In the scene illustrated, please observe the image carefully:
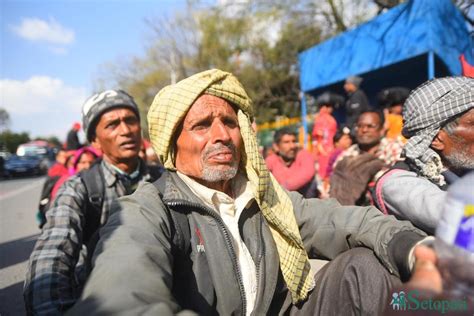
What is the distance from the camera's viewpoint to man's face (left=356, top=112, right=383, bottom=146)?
156 inches

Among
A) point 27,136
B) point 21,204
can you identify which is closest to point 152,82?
point 21,204

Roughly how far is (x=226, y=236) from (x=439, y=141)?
1254mm

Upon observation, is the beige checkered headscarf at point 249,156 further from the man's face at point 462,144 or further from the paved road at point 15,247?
the man's face at point 462,144

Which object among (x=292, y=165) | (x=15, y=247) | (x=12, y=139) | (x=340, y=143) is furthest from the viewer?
(x=12, y=139)

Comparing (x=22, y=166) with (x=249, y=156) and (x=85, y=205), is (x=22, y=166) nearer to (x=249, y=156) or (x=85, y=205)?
(x=85, y=205)

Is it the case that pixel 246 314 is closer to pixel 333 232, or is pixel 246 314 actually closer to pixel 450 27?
pixel 333 232

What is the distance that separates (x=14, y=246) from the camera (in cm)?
595

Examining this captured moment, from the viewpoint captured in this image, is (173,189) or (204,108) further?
(204,108)

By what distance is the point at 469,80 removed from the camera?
73.4 inches

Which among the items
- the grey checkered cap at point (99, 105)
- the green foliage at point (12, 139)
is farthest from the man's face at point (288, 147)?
the green foliage at point (12, 139)

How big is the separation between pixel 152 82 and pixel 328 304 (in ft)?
81.7

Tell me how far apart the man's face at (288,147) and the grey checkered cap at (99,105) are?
2.59 m

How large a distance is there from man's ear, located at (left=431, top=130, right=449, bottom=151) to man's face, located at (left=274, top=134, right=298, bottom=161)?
3.00m
